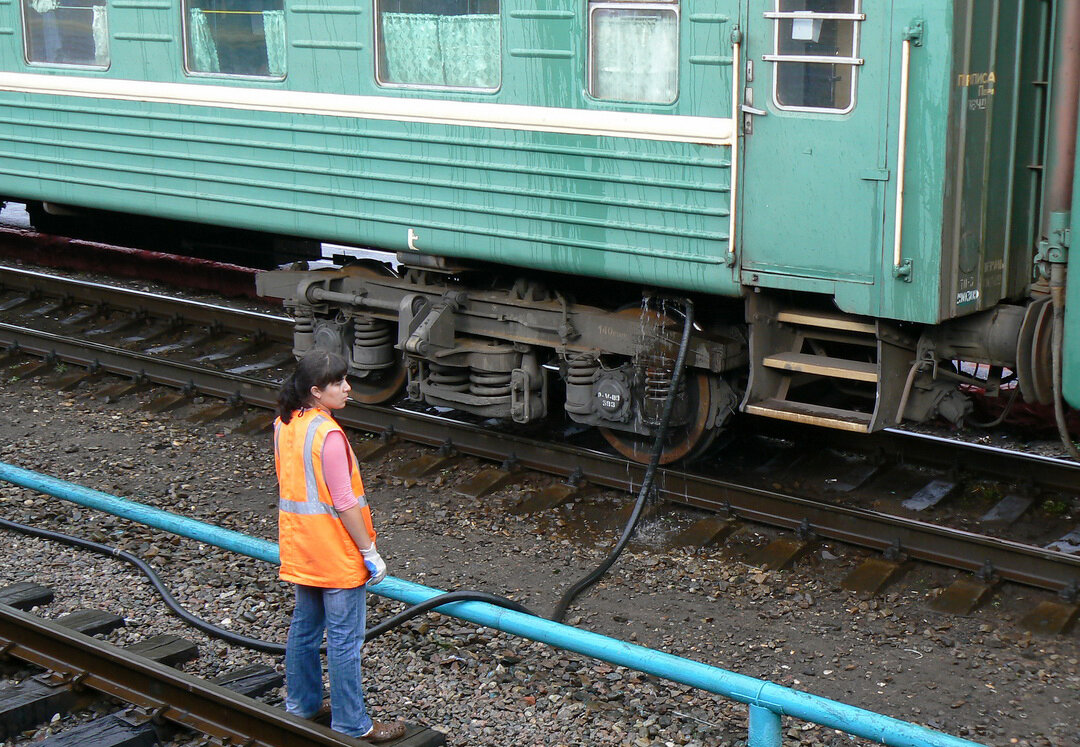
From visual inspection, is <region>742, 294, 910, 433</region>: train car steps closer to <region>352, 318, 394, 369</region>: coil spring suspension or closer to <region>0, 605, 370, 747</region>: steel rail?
<region>352, 318, 394, 369</region>: coil spring suspension

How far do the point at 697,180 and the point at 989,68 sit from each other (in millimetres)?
1421

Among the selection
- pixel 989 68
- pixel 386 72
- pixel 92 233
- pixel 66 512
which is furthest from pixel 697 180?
pixel 92 233

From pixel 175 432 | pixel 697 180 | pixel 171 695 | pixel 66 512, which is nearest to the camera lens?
pixel 171 695

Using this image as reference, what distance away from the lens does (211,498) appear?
765 cm

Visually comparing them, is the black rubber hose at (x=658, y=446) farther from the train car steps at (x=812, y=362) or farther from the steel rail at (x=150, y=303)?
the steel rail at (x=150, y=303)

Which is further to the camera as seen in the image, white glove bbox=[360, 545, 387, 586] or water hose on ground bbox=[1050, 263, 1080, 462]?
water hose on ground bbox=[1050, 263, 1080, 462]

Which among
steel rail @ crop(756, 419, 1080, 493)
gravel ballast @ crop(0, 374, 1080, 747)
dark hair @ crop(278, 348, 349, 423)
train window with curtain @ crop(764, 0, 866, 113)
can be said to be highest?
train window with curtain @ crop(764, 0, 866, 113)

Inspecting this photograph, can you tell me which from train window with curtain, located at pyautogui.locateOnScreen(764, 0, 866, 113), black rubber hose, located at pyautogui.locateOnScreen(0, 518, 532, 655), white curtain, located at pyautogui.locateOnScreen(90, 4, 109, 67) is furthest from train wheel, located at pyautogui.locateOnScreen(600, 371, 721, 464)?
white curtain, located at pyautogui.locateOnScreen(90, 4, 109, 67)

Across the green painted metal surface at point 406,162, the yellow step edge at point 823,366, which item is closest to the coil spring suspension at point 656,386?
the green painted metal surface at point 406,162

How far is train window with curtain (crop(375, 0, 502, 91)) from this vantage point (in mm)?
7172

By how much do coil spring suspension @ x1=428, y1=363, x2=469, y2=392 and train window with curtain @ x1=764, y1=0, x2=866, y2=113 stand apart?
2.77m

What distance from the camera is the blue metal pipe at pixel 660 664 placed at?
3900 mm

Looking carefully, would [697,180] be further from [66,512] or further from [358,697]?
[66,512]

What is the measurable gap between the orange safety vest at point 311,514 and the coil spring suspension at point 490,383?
136 inches
